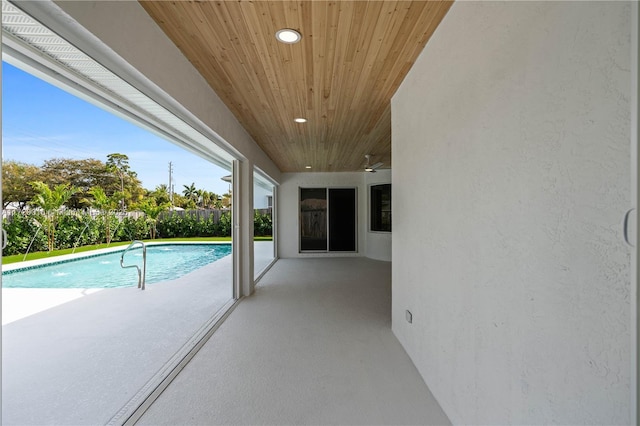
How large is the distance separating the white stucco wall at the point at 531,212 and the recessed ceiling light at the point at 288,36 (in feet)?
3.02

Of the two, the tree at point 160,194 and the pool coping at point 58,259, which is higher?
the tree at point 160,194

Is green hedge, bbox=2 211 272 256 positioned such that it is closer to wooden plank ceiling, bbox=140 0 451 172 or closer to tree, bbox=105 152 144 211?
tree, bbox=105 152 144 211

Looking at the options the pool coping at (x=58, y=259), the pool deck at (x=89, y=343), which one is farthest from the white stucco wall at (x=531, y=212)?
the pool coping at (x=58, y=259)

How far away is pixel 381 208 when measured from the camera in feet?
26.0

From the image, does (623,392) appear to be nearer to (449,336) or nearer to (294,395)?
(449,336)

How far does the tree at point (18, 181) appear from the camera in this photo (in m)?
1.32

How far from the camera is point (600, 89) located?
822 millimetres

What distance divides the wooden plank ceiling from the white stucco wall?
33 centimetres

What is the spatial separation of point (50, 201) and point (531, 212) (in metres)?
2.67

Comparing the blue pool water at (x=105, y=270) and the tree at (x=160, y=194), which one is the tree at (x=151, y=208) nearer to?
the tree at (x=160, y=194)

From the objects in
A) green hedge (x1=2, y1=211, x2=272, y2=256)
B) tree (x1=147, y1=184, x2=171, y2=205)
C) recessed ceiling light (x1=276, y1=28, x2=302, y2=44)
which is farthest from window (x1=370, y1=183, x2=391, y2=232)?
recessed ceiling light (x1=276, y1=28, x2=302, y2=44)

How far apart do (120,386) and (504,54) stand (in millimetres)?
3103

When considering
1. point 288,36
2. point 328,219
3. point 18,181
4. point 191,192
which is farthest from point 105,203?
point 328,219

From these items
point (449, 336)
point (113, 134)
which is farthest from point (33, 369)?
point (449, 336)
